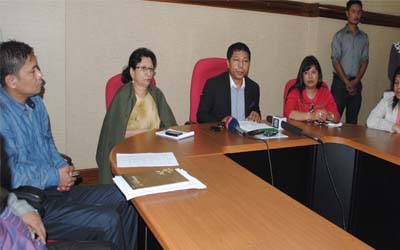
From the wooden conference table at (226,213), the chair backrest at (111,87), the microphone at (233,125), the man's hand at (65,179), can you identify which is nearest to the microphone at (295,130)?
the microphone at (233,125)

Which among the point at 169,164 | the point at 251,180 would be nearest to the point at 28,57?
the point at 169,164

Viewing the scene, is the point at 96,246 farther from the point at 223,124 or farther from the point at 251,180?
the point at 223,124

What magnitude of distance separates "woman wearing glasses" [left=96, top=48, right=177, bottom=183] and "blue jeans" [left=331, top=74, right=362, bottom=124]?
91.0 inches

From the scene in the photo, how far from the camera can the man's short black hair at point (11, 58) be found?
5.89 feet

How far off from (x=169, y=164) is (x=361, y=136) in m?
1.18

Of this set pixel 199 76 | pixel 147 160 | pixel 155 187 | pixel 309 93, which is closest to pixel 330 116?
pixel 309 93

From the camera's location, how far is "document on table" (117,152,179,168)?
5.22 ft

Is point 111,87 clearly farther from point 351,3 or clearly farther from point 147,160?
point 351,3

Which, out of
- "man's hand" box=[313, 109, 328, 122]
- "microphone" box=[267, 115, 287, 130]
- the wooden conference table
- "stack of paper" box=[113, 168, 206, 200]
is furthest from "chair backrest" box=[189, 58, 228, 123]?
"stack of paper" box=[113, 168, 206, 200]

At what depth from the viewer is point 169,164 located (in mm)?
1600

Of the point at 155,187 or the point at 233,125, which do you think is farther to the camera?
the point at 233,125

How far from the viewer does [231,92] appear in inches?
107

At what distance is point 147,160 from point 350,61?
3175mm

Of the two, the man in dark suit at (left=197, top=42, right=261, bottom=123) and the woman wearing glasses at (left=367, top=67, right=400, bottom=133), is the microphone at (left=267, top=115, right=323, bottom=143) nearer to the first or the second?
the man in dark suit at (left=197, top=42, right=261, bottom=123)
